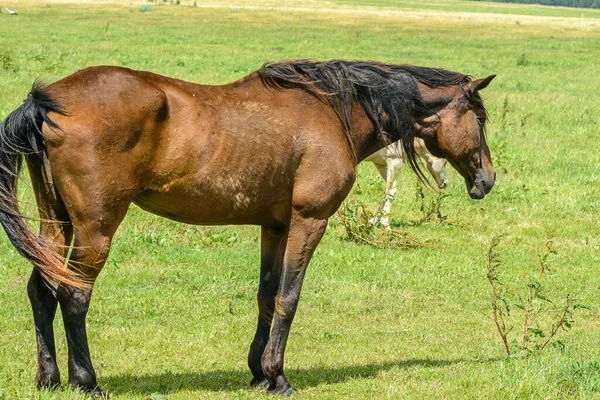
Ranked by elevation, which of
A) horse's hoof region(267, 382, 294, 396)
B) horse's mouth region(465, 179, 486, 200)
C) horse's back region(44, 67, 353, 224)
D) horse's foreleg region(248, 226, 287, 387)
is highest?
horse's back region(44, 67, 353, 224)

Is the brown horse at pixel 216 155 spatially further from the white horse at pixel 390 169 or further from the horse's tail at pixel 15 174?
the white horse at pixel 390 169

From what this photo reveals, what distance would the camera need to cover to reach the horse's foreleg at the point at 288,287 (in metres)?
5.89

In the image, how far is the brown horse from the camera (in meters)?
5.20

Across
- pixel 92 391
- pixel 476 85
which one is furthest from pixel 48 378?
pixel 476 85

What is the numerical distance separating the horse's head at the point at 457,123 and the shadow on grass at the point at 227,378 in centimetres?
160

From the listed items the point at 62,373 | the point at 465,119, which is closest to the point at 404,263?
the point at 465,119

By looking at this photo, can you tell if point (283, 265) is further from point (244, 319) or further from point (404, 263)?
point (404, 263)

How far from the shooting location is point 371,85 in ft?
20.6

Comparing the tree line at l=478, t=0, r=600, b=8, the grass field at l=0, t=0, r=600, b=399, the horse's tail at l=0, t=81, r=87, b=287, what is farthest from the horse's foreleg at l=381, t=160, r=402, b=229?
the tree line at l=478, t=0, r=600, b=8

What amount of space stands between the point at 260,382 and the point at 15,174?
2.17 metres

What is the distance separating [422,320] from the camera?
7961 mm

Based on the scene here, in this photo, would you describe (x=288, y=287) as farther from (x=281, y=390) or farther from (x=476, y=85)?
(x=476, y=85)

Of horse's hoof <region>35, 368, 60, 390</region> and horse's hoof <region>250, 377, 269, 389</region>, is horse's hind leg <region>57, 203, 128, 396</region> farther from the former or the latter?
horse's hoof <region>250, 377, 269, 389</region>

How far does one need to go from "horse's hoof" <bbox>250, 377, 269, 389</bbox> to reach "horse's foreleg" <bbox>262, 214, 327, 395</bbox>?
0.07 metres
